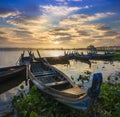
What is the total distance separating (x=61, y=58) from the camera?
164 feet

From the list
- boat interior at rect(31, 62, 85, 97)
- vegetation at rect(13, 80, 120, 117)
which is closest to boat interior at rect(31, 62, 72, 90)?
boat interior at rect(31, 62, 85, 97)

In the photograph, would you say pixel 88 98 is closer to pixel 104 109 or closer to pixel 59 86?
pixel 104 109

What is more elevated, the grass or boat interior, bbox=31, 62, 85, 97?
boat interior, bbox=31, 62, 85, 97

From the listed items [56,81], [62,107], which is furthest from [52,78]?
[62,107]

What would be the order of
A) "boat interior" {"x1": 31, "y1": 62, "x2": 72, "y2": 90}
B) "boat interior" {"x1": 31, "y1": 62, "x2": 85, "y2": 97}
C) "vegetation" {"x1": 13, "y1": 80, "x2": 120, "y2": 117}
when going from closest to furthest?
"vegetation" {"x1": 13, "y1": 80, "x2": 120, "y2": 117} → "boat interior" {"x1": 31, "y1": 62, "x2": 85, "y2": 97} → "boat interior" {"x1": 31, "y1": 62, "x2": 72, "y2": 90}

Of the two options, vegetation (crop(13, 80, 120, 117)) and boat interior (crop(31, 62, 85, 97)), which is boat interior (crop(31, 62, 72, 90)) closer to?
boat interior (crop(31, 62, 85, 97))

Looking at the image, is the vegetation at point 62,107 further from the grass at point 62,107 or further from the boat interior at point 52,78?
the boat interior at point 52,78

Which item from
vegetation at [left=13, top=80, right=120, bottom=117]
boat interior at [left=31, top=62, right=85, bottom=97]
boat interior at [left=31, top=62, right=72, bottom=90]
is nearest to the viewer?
vegetation at [left=13, top=80, right=120, bottom=117]

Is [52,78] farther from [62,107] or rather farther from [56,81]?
[62,107]

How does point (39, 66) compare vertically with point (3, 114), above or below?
above

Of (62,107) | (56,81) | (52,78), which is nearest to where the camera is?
(62,107)

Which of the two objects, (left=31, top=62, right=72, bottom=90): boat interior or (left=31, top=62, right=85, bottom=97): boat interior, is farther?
(left=31, top=62, right=72, bottom=90): boat interior

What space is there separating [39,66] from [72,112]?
12.8 meters

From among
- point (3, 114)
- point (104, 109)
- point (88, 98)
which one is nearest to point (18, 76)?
point (3, 114)
